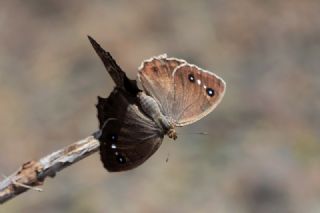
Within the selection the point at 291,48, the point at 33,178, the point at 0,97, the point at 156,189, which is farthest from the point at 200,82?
the point at 291,48

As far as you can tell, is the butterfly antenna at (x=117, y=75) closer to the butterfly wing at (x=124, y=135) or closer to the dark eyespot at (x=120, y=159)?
the butterfly wing at (x=124, y=135)

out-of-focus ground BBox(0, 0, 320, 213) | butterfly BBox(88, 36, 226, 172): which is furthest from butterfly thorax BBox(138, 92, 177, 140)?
out-of-focus ground BBox(0, 0, 320, 213)

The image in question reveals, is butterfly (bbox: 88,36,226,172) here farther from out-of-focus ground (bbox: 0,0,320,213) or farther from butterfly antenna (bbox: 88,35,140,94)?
out-of-focus ground (bbox: 0,0,320,213)

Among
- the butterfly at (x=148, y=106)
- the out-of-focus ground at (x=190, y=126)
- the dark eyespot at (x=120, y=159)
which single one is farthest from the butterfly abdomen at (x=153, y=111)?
the out-of-focus ground at (x=190, y=126)

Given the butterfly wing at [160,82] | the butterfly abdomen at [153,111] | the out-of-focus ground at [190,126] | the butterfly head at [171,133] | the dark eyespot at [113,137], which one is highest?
the out-of-focus ground at [190,126]

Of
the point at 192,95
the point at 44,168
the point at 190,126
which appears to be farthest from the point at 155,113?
the point at 190,126

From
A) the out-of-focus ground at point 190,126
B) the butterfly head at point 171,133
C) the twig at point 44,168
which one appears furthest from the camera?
the out-of-focus ground at point 190,126
